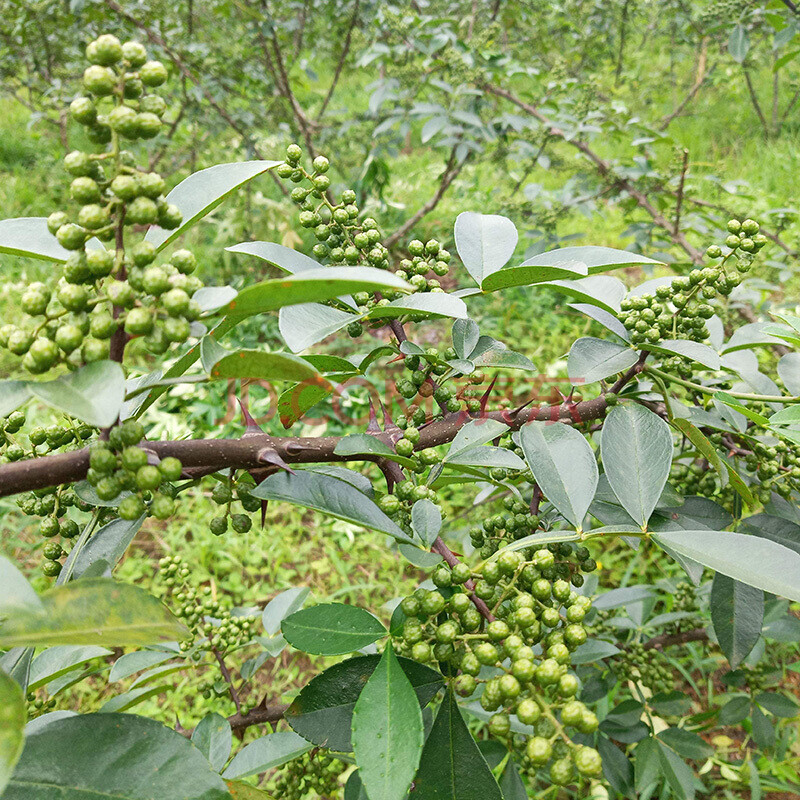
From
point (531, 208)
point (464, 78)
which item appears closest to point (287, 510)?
point (531, 208)

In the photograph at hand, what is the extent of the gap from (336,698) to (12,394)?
47cm

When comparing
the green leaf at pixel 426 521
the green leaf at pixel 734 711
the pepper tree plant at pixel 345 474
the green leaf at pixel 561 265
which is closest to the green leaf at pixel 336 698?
the pepper tree plant at pixel 345 474

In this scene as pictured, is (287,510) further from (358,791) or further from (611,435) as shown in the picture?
(611,435)

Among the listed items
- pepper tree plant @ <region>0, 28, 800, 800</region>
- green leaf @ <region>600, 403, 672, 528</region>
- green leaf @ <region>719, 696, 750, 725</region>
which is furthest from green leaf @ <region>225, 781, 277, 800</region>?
green leaf @ <region>719, 696, 750, 725</region>

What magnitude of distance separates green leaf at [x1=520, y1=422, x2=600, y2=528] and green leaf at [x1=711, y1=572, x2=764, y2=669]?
1.29ft

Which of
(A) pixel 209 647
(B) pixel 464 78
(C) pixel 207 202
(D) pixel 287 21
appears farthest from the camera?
(D) pixel 287 21

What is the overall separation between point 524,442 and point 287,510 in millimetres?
2490

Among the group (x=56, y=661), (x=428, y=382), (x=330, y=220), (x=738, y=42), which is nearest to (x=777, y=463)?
(x=428, y=382)

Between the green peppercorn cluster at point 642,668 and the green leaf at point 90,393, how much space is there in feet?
4.36

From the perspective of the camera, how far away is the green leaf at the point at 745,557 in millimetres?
604

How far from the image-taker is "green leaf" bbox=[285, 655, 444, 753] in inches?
27.5

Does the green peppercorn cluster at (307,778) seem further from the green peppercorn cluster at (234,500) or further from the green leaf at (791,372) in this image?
the green leaf at (791,372)

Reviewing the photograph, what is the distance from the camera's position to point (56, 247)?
0.68 m

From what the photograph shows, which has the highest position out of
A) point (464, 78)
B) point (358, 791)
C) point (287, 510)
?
point (464, 78)
